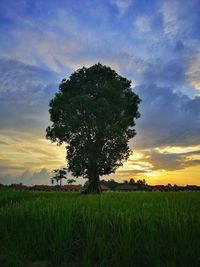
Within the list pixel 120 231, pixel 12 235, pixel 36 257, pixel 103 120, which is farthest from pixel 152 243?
pixel 103 120

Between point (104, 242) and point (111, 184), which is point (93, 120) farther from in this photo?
point (111, 184)

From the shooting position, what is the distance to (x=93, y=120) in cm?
3622

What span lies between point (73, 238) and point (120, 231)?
956 mm

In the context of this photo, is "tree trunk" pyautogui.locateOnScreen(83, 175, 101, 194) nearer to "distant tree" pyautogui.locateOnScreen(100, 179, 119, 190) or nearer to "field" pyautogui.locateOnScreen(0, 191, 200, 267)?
"field" pyautogui.locateOnScreen(0, 191, 200, 267)

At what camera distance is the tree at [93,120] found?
3625cm

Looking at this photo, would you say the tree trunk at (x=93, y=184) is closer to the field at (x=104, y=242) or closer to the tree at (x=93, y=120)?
the tree at (x=93, y=120)

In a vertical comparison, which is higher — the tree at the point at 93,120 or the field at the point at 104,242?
the tree at the point at 93,120

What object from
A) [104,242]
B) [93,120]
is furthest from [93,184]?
[104,242]

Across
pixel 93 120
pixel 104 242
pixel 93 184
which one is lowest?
pixel 104 242

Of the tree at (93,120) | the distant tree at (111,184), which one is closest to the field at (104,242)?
the tree at (93,120)

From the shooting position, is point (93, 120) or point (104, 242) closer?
point (104, 242)

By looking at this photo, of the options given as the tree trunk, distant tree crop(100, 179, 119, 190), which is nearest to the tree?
the tree trunk

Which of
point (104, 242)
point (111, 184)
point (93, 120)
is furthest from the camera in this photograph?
point (111, 184)

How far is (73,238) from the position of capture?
647 cm
